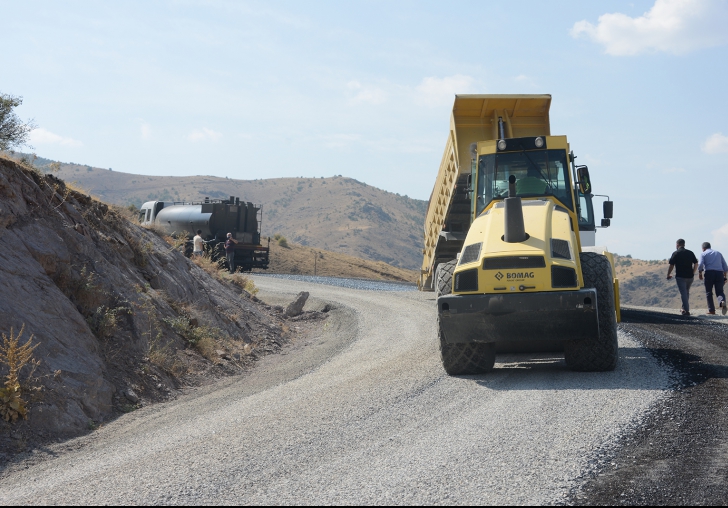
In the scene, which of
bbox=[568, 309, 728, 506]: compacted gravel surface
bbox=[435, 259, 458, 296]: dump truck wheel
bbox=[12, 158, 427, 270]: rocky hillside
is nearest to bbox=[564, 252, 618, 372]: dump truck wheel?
bbox=[568, 309, 728, 506]: compacted gravel surface

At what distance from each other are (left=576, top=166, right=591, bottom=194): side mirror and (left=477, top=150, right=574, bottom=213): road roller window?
356 mm

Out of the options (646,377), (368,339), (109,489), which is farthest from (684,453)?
(368,339)

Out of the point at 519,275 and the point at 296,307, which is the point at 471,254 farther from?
the point at 296,307

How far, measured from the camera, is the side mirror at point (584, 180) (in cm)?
1102

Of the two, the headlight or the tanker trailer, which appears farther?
the tanker trailer

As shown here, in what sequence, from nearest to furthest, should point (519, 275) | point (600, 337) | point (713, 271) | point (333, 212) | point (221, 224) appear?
1. point (519, 275)
2. point (600, 337)
3. point (713, 271)
4. point (221, 224)
5. point (333, 212)

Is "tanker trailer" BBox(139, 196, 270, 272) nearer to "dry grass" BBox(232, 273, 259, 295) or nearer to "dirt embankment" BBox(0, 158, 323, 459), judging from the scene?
"dry grass" BBox(232, 273, 259, 295)

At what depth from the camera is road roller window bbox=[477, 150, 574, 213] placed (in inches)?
423

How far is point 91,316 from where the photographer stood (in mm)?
9508

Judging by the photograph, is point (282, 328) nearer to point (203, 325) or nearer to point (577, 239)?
point (203, 325)

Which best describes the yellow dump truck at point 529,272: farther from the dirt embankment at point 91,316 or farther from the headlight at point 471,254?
the dirt embankment at point 91,316

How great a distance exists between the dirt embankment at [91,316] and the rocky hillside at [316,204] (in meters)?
93.5

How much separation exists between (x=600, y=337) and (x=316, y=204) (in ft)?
455

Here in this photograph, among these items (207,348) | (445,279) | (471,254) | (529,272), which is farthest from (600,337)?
(207,348)
